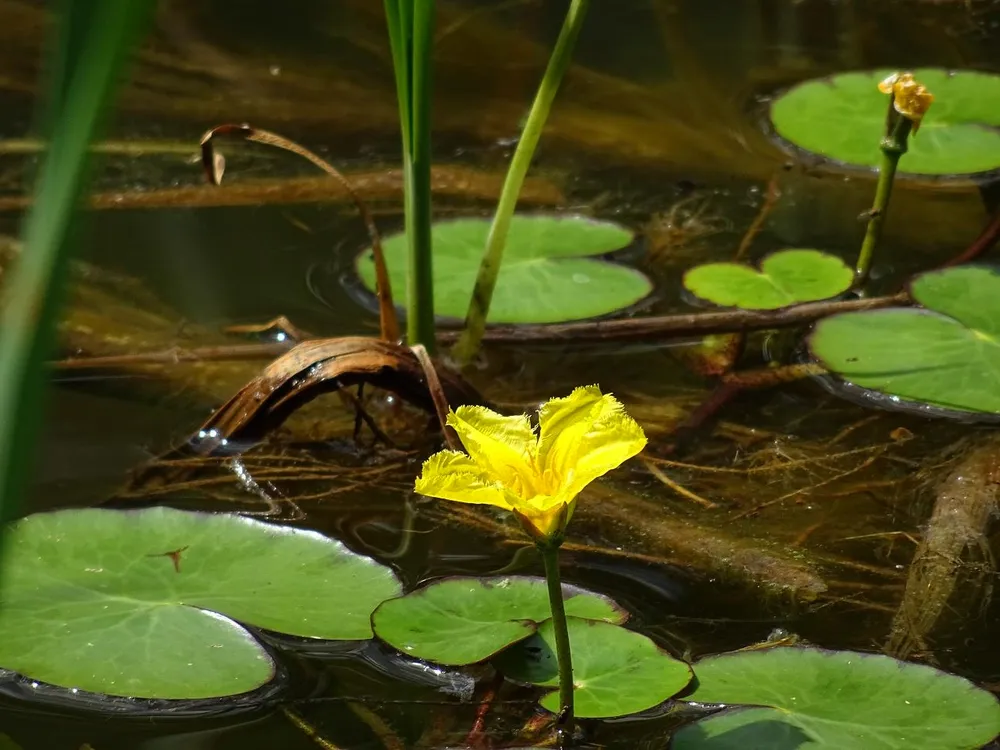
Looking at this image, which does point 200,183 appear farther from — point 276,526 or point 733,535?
point 733,535

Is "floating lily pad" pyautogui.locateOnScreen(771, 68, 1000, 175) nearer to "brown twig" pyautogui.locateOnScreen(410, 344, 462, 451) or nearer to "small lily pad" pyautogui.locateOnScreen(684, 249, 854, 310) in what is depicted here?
"small lily pad" pyautogui.locateOnScreen(684, 249, 854, 310)

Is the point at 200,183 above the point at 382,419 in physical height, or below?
above

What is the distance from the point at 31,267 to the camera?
0.34 metres

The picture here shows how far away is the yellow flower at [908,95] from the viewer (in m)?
1.73

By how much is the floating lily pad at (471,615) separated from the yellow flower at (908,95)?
38.5 inches

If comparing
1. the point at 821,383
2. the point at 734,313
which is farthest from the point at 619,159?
the point at 821,383

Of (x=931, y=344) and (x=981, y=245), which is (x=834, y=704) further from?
(x=981, y=245)

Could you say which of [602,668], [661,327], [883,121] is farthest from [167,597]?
[883,121]

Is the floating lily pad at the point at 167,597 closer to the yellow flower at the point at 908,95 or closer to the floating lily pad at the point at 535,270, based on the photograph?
the floating lily pad at the point at 535,270

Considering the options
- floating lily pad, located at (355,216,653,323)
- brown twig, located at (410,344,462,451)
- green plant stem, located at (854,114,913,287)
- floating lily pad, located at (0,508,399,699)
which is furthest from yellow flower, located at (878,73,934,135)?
floating lily pad, located at (0,508,399,699)

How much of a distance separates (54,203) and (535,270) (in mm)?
1587

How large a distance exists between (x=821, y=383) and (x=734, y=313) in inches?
7.2

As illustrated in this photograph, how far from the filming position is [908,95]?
174 centimetres

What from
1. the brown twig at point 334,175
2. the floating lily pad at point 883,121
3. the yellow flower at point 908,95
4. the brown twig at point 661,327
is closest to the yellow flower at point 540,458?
the brown twig at point 334,175
